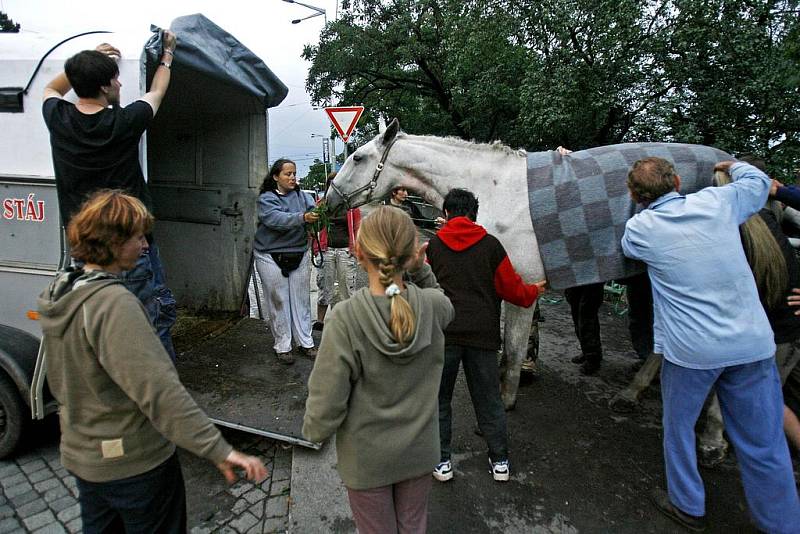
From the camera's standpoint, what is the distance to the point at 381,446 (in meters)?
1.66

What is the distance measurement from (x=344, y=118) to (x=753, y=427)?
7.42m

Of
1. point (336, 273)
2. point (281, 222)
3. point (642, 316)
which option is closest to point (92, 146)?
point (281, 222)

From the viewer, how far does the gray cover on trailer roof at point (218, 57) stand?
3137 mm

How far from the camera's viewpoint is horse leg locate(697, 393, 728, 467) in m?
3.18

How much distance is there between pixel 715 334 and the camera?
2.25 m

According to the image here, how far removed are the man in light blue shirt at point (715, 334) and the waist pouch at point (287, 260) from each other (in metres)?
2.81

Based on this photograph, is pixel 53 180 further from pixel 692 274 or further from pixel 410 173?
pixel 692 274

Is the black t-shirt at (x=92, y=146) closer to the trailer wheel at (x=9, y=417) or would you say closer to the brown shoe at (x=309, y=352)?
the trailer wheel at (x=9, y=417)

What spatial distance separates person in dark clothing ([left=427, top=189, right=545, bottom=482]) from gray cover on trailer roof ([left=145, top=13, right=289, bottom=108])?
2019mm

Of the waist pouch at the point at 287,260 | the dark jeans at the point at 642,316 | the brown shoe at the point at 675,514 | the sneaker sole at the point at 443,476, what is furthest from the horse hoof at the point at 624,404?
the waist pouch at the point at 287,260

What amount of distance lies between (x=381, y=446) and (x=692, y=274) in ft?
5.68

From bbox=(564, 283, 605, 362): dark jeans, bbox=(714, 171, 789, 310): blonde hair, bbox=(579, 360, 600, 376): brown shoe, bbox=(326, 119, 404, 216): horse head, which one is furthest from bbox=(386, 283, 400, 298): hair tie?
bbox=(579, 360, 600, 376): brown shoe

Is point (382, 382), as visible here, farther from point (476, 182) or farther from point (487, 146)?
point (487, 146)

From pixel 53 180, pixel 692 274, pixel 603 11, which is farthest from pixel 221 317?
pixel 603 11
